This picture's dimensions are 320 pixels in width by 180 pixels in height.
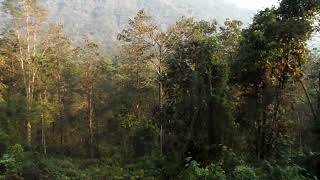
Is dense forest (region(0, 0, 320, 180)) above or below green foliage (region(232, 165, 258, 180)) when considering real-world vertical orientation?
above

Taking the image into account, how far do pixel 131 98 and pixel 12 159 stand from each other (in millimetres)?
20175

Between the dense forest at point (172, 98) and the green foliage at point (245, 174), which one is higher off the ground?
the dense forest at point (172, 98)

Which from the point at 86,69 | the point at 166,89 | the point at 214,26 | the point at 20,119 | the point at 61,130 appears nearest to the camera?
the point at 166,89

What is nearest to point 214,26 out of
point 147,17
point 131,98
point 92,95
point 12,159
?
point 147,17

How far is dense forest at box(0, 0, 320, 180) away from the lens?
14.1 metres

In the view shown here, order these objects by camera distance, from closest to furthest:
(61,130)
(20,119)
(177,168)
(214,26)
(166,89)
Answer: (177,168), (166,89), (214,26), (20,119), (61,130)

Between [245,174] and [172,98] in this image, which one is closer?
[245,174]

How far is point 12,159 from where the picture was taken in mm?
12969

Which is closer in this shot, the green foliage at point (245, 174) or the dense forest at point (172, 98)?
the green foliage at point (245, 174)

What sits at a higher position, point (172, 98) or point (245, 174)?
point (172, 98)

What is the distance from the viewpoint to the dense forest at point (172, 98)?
1413 cm

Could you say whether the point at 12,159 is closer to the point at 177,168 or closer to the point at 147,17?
the point at 177,168

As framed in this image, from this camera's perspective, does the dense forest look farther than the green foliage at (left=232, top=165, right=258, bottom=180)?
Yes

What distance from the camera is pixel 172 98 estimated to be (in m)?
16.5
